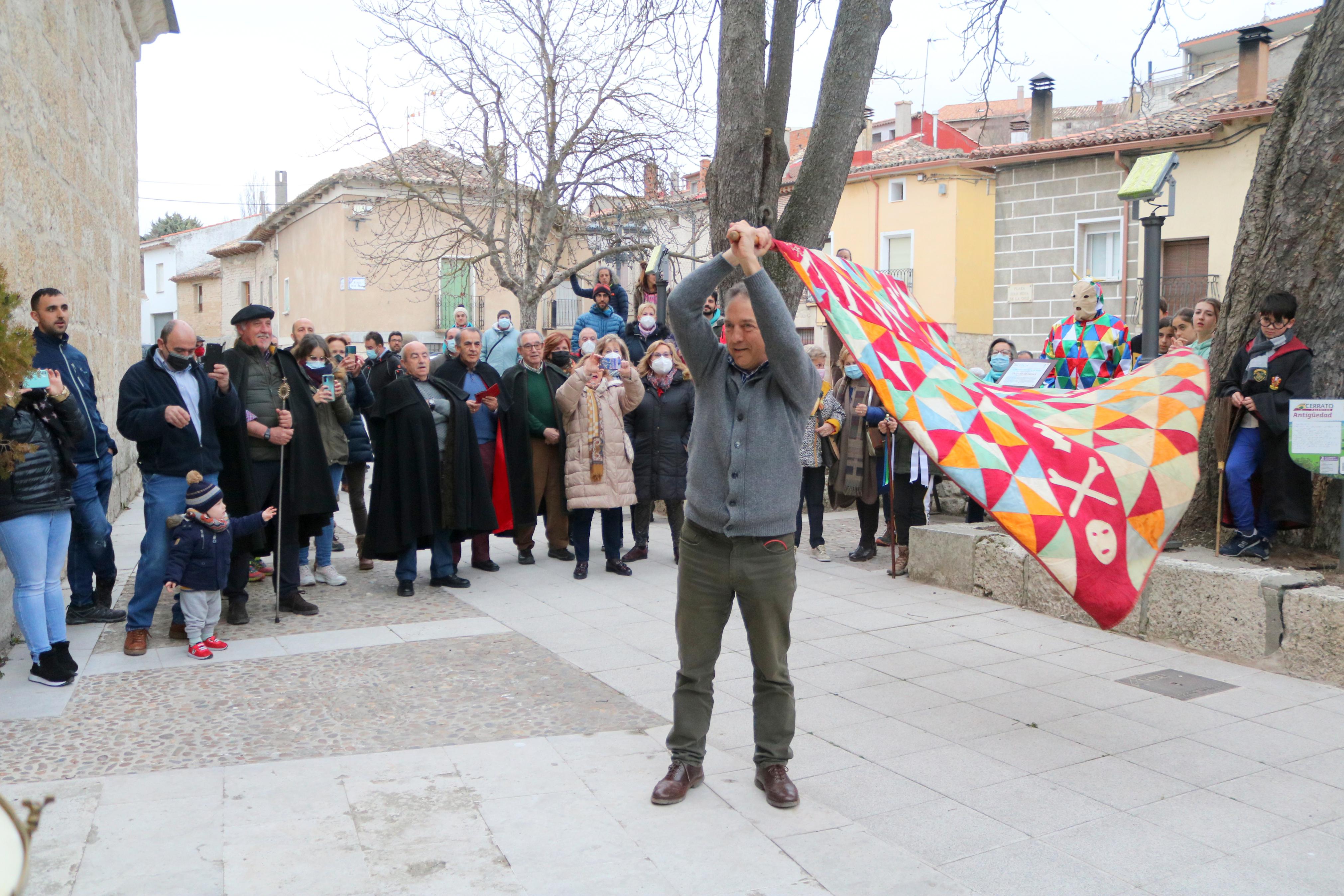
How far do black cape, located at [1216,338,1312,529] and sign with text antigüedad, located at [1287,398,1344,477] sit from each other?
0.53 meters

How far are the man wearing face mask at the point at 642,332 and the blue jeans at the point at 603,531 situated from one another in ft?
9.63

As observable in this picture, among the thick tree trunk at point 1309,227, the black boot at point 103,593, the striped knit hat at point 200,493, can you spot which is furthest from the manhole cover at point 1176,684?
the black boot at point 103,593

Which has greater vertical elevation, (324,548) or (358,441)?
(358,441)

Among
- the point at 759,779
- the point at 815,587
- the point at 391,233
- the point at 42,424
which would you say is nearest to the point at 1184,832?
the point at 759,779

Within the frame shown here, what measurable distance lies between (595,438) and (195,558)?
339cm

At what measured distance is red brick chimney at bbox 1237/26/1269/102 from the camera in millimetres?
24297

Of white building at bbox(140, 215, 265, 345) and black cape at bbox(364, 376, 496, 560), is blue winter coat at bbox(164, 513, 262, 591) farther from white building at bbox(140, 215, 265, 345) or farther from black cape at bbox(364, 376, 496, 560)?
white building at bbox(140, 215, 265, 345)

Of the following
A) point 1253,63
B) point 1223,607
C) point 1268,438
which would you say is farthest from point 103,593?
point 1253,63

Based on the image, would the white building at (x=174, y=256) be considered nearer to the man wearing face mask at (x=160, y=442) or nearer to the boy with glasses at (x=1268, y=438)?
the man wearing face mask at (x=160, y=442)

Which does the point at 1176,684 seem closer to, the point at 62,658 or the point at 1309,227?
the point at 1309,227

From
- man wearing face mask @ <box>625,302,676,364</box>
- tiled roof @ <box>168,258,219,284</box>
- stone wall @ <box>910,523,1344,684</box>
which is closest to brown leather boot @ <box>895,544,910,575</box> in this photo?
stone wall @ <box>910,523,1344,684</box>

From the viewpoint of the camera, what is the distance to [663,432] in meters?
9.24

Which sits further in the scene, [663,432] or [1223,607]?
[663,432]

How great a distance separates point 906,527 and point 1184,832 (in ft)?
17.0
